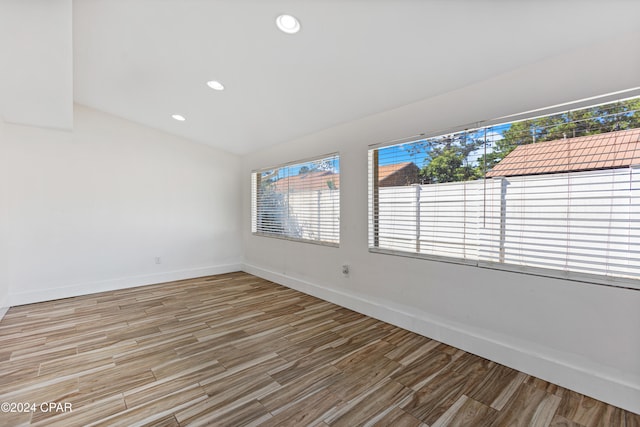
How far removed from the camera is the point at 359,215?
332 cm

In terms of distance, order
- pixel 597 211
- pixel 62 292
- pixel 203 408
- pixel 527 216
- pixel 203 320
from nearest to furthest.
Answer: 1. pixel 203 408
2. pixel 597 211
3. pixel 527 216
4. pixel 203 320
5. pixel 62 292

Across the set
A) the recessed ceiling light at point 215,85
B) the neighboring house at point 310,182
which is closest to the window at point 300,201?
the neighboring house at point 310,182

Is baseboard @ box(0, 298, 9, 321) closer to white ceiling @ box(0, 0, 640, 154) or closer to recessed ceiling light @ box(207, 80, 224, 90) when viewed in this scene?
white ceiling @ box(0, 0, 640, 154)

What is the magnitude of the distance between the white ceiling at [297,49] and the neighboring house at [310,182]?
0.68 m

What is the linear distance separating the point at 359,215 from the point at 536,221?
1672mm

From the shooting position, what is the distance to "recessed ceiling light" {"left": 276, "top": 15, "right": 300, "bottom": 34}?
1.94 metres

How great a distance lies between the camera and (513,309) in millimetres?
2152

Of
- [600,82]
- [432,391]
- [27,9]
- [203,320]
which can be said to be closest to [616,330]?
[432,391]

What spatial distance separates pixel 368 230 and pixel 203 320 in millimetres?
2083

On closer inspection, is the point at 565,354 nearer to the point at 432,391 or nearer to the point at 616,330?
the point at 616,330

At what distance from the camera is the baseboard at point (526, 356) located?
174 cm

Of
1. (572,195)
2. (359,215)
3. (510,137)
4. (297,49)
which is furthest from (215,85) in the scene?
(572,195)

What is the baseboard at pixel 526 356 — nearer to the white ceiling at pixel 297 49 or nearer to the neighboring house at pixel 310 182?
the neighboring house at pixel 310 182

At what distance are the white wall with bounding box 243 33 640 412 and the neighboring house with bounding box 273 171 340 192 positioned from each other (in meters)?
0.23
